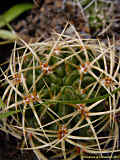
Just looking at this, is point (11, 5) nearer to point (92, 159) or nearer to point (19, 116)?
point (19, 116)

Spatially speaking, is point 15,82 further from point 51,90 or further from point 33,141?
point 33,141

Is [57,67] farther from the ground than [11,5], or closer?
closer

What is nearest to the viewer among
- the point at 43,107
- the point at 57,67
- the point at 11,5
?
the point at 43,107

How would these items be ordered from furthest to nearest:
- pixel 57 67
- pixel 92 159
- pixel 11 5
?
pixel 11 5
pixel 92 159
pixel 57 67

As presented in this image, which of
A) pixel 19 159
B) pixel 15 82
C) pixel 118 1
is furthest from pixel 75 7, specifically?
pixel 19 159

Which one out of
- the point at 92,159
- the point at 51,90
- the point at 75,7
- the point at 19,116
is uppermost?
the point at 75,7

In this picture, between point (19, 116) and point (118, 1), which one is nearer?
point (19, 116)

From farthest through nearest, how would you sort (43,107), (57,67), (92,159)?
(92,159)
(57,67)
(43,107)

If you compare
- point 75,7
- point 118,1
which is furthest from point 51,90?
point 118,1

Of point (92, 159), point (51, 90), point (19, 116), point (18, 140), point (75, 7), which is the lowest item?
point (92, 159)
